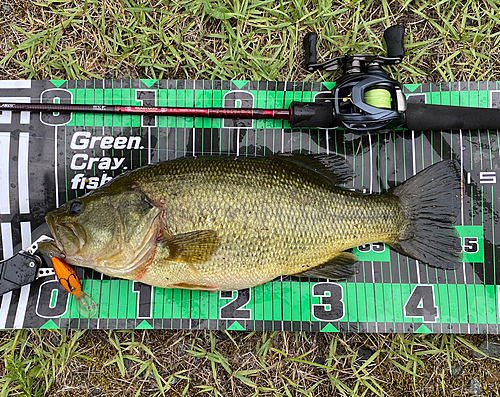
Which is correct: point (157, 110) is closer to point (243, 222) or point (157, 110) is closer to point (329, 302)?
point (243, 222)

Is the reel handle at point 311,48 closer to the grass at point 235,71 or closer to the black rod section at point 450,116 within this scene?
the grass at point 235,71

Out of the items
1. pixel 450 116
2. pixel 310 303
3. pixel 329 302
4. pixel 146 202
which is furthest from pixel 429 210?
pixel 146 202

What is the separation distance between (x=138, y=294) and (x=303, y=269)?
1320 millimetres

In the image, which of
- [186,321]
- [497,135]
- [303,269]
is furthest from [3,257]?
[497,135]

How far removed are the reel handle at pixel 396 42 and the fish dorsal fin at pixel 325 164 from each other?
869 millimetres

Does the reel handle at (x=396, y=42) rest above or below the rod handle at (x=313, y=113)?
above

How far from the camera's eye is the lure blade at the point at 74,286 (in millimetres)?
2730

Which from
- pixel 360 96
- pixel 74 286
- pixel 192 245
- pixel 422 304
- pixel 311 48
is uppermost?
pixel 311 48

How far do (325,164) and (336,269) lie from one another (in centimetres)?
80

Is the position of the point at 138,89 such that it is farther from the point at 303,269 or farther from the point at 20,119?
the point at 303,269

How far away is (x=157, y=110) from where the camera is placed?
2869mm

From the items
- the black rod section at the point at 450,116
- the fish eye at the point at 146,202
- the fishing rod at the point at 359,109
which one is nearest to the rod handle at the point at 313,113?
the fishing rod at the point at 359,109

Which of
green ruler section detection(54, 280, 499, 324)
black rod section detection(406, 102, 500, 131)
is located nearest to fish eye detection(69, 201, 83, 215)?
green ruler section detection(54, 280, 499, 324)

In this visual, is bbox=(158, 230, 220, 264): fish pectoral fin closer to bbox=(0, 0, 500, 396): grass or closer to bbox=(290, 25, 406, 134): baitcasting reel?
bbox=(0, 0, 500, 396): grass
